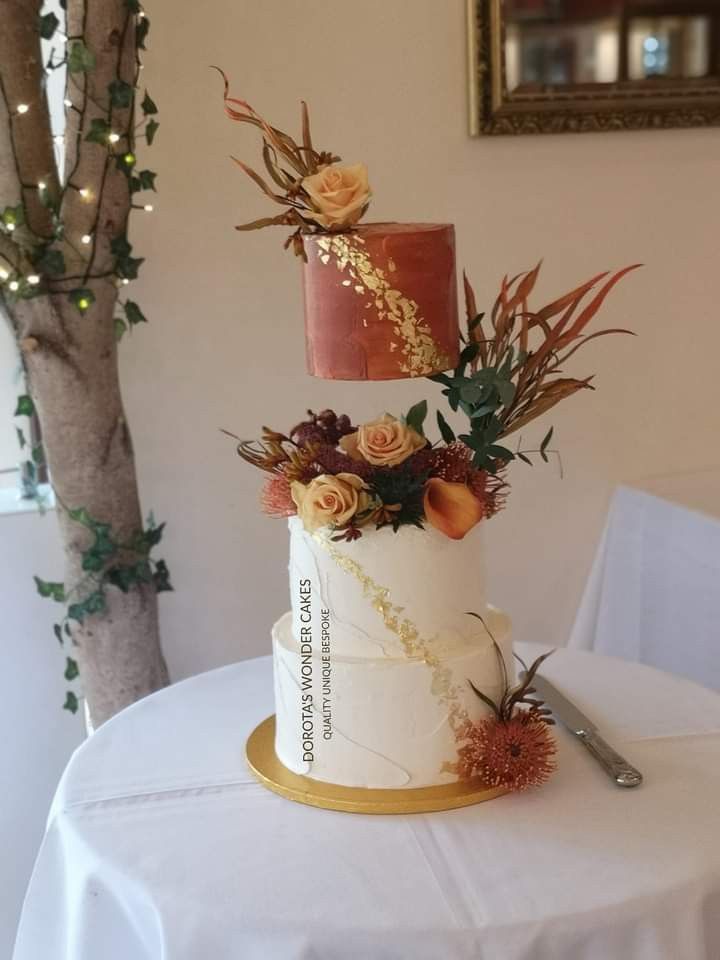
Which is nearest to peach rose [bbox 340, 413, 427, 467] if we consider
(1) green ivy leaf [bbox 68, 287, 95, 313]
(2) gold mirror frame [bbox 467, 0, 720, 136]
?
(1) green ivy leaf [bbox 68, 287, 95, 313]

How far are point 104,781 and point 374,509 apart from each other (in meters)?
0.38

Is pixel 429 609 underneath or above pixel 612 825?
above

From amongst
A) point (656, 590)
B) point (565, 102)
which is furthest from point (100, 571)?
point (565, 102)

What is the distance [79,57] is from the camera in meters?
1.49

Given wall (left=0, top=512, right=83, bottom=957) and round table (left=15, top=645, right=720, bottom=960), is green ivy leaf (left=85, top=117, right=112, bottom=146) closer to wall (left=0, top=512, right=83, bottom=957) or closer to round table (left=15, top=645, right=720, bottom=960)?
wall (left=0, top=512, right=83, bottom=957)

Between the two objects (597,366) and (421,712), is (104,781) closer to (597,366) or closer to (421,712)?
(421,712)

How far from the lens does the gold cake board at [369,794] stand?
3.31 feet

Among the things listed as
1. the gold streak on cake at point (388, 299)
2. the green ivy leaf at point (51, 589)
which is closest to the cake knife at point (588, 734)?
the gold streak on cake at point (388, 299)

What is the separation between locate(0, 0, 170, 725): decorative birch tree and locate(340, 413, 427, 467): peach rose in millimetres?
737

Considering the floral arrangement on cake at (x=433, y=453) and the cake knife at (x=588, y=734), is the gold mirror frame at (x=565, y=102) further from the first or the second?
the cake knife at (x=588, y=734)

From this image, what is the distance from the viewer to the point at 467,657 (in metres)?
1.05

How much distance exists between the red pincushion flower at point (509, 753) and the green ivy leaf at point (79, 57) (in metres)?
1.04

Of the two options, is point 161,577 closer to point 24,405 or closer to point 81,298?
point 24,405

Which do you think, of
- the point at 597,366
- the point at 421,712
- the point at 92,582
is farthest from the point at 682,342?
the point at 421,712
